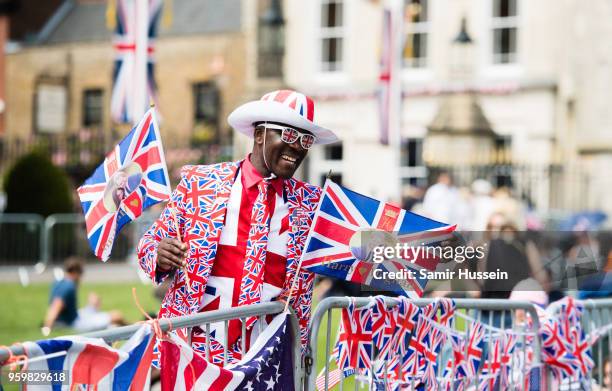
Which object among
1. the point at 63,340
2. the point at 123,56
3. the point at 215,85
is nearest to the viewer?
the point at 63,340

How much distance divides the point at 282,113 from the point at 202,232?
61cm

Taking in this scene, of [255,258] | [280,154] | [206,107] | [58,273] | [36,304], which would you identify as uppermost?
[206,107]

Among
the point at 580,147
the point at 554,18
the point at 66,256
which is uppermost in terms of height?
the point at 554,18

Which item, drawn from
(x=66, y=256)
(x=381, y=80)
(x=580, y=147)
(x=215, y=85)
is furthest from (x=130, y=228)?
(x=215, y=85)

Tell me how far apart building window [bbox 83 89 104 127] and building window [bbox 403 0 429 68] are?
50.6 feet

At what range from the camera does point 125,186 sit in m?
5.50

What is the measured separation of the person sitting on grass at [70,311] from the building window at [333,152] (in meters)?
17.4

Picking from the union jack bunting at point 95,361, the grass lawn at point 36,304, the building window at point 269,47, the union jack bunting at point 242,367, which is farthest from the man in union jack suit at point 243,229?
the building window at point 269,47

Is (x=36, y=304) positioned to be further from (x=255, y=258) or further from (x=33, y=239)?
(x=255, y=258)

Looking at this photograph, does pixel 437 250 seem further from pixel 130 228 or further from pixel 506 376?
pixel 130 228

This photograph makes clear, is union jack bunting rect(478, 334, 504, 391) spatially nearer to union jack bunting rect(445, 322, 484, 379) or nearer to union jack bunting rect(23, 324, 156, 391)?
union jack bunting rect(445, 322, 484, 379)

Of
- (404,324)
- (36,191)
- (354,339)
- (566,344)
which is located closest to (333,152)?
(36,191)

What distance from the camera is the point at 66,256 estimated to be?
22312 millimetres

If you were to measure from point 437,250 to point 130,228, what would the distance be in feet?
61.1
